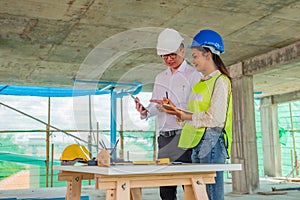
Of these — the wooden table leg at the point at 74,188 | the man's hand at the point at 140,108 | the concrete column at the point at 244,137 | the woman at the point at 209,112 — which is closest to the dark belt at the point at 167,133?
the woman at the point at 209,112

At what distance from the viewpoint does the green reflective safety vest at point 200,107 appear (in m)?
1.71

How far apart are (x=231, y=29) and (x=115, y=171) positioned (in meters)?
4.24

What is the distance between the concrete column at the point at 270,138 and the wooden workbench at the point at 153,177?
11.6 m

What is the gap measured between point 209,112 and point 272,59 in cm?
520

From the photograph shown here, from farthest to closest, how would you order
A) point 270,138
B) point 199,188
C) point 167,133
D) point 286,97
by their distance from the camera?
point 270,138
point 286,97
point 167,133
point 199,188

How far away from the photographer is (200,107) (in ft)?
5.65

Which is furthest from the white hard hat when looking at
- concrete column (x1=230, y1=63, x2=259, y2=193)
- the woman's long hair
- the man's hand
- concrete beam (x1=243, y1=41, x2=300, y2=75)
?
concrete column (x1=230, y1=63, x2=259, y2=193)

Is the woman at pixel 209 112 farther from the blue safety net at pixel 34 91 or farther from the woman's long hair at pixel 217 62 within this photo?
the blue safety net at pixel 34 91

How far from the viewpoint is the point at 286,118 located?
12.9 meters

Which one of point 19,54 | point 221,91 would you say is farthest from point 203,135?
point 19,54

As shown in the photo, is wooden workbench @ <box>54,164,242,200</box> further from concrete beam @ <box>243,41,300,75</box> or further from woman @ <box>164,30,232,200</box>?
concrete beam @ <box>243,41,300,75</box>

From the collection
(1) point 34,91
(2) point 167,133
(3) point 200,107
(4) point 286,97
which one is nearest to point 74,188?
(2) point 167,133

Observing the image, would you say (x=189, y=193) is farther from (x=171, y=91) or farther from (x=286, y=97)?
(x=286, y=97)

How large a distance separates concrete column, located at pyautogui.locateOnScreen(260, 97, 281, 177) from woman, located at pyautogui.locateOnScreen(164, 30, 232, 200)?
11336 millimetres
